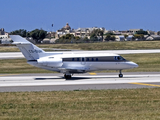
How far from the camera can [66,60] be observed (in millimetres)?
29156

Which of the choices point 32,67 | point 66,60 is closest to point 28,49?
point 66,60

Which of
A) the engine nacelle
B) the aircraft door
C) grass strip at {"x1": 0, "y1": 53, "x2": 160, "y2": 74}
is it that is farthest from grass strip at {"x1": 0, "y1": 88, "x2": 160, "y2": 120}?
grass strip at {"x1": 0, "y1": 53, "x2": 160, "y2": 74}

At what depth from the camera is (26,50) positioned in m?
28.5

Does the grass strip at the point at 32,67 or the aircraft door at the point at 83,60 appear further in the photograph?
the grass strip at the point at 32,67

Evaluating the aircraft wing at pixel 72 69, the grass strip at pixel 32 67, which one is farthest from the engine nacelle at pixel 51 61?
the grass strip at pixel 32 67

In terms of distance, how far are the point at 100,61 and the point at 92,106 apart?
13874 mm

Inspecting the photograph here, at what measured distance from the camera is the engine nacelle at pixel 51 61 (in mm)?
28434

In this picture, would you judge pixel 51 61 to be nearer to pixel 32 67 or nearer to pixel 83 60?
pixel 83 60

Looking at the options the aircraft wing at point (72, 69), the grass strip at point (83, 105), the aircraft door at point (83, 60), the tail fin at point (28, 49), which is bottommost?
the grass strip at point (83, 105)

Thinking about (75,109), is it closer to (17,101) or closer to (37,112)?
(37,112)

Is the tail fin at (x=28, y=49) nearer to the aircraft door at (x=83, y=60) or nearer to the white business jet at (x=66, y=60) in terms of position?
the white business jet at (x=66, y=60)

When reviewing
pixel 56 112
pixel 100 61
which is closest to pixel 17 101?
pixel 56 112

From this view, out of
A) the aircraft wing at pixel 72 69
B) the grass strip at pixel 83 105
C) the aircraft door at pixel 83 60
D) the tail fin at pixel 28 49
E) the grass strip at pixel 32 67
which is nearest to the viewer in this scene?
the grass strip at pixel 83 105

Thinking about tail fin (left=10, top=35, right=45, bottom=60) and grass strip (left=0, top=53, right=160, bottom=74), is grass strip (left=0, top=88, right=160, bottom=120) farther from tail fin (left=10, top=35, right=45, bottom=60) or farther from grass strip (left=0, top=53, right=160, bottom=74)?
grass strip (left=0, top=53, right=160, bottom=74)
